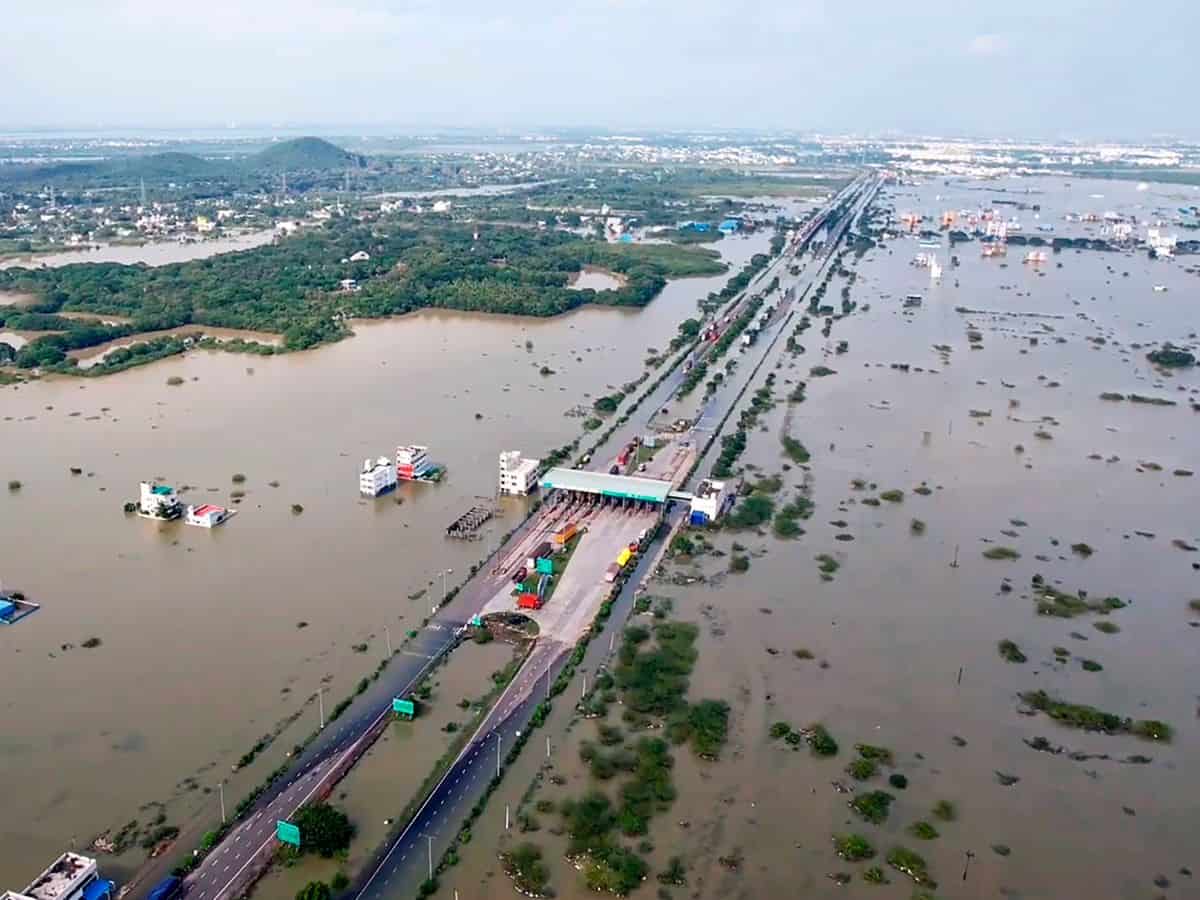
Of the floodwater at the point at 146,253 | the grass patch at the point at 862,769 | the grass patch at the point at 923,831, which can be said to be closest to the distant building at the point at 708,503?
the grass patch at the point at 862,769

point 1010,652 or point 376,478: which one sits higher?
point 376,478

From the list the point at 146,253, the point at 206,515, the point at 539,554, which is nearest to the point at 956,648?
the point at 539,554

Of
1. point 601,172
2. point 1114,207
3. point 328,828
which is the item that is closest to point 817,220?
point 1114,207

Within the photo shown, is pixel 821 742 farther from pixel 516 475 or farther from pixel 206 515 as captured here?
pixel 206 515

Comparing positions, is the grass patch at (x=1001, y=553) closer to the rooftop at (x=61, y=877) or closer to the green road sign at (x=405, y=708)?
the green road sign at (x=405, y=708)

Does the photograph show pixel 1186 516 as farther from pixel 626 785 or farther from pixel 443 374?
pixel 443 374

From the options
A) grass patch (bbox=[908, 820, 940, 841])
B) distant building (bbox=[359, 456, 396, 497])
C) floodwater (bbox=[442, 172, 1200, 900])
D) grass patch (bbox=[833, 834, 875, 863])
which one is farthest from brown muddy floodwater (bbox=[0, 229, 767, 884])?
grass patch (bbox=[908, 820, 940, 841])
